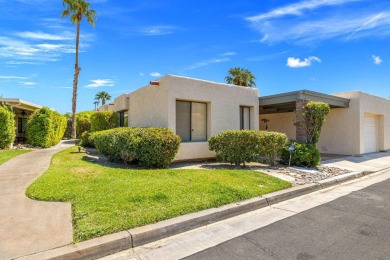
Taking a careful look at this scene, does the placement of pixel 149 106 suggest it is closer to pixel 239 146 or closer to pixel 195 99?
pixel 195 99

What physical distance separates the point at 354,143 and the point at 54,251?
15550 mm

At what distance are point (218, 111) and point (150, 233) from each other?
760 cm

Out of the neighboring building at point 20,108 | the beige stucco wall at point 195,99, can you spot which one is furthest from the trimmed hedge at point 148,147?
the neighboring building at point 20,108

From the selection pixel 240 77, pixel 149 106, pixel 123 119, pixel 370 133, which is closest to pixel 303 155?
pixel 149 106

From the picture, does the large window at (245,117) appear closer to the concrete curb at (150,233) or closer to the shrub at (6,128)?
the concrete curb at (150,233)

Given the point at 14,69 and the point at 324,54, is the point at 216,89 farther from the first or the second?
the point at 14,69

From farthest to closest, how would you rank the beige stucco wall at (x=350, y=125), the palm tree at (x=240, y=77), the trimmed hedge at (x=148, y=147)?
the palm tree at (x=240, y=77), the beige stucco wall at (x=350, y=125), the trimmed hedge at (x=148, y=147)

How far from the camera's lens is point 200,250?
3338 mm

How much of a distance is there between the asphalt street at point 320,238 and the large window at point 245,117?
6.90 metres

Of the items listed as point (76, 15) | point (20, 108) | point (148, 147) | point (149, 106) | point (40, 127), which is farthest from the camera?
point (76, 15)

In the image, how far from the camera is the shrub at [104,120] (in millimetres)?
15180

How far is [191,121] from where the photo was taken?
1023 cm

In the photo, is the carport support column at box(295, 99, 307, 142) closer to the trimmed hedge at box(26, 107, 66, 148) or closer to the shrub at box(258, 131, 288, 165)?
the shrub at box(258, 131, 288, 165)

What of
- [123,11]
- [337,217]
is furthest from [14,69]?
[337,217]
